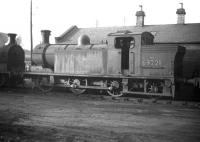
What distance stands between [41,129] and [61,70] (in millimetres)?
7745

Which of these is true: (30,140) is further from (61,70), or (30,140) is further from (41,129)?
(61,70)

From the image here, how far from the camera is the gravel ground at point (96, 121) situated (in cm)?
633

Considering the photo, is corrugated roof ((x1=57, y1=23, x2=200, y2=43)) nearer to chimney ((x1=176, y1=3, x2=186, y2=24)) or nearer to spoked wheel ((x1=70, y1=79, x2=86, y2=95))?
chimney ((x1=176, y1=3, x2=186, y2=24))

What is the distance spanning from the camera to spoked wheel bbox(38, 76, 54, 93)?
48.0ft

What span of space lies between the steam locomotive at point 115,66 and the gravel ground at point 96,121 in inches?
37.4

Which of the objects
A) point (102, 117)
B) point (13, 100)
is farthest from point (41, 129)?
point (13, 100)

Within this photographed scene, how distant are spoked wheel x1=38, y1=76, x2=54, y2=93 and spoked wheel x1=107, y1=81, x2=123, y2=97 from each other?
130 inches

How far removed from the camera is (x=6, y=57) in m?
16.5

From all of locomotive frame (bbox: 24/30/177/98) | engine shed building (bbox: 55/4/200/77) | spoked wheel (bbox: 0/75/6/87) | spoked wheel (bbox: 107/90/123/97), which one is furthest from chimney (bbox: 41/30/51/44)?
spoked wheel (bbox: 107/90/123/97)

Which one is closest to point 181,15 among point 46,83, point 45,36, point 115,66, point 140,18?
point 140,18

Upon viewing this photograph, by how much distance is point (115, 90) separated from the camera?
13305mm

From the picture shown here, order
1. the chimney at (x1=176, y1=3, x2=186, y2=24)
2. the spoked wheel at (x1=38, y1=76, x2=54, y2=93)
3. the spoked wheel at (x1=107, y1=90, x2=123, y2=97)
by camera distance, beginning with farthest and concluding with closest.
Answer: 1. the chimney at (x1=176, y1=3, x2=186, y2=24)
2. the spoked wheel at (x1=38, y1=76, x2=54, y2=93)
3. the spoked wheel at (x1=107, y1=90, x2=123, y2=97)

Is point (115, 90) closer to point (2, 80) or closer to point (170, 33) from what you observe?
point (2, 80)

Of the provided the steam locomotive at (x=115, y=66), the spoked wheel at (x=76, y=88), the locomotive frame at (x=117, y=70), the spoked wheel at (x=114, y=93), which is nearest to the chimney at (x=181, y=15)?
the steam locomotive at (x=115, y=66)
